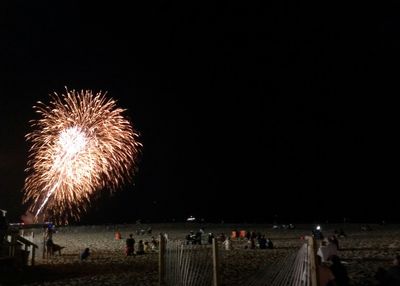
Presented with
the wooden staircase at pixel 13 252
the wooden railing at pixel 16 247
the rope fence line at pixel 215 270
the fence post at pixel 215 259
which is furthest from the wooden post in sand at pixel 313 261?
the wooden railing at pixel 16 247

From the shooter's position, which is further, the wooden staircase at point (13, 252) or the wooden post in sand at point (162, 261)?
the wooden staircase at point (13, 252)

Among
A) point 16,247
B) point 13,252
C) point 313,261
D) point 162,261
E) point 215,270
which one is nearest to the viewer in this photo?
point 313,261

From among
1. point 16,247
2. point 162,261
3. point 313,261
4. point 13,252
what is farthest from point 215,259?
point 16,247

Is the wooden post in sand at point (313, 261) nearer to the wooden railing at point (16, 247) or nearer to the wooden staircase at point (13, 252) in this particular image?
the wooden staircase at point (13, 252)

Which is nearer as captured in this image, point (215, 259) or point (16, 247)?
point (215, 259)

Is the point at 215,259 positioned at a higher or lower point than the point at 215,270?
higher

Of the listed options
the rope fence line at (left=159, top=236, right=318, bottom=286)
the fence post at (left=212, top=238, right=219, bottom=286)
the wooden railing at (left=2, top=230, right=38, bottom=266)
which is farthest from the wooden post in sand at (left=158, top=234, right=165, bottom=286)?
the wooden railing at (left=2, top=230, right=38, bottom=266)

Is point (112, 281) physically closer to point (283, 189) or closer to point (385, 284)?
point (385, 284)

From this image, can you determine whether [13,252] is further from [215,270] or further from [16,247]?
[215,270]

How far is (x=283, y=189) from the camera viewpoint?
144 meters

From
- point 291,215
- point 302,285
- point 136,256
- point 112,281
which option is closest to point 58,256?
point 136,256

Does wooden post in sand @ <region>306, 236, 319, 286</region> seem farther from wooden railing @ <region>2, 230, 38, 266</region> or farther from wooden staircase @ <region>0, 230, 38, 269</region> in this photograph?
wooden railing @ <region>2, 230, 38, 266</region>

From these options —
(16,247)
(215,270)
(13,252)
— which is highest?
(16,247)

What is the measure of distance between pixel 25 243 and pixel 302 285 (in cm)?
1278
